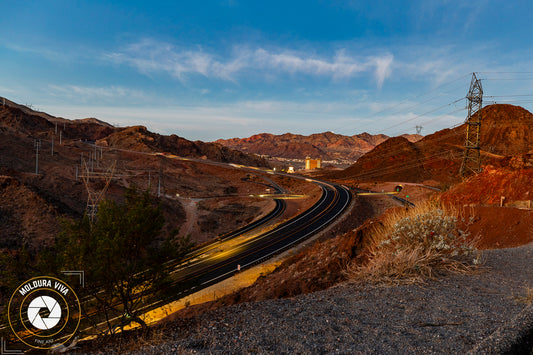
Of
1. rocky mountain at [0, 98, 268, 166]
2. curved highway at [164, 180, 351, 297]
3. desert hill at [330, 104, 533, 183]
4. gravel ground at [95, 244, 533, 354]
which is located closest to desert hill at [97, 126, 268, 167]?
rocky mountain at [0, 98, 268, 166]

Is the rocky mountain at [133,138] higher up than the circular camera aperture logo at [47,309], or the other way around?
the rocky mountain at [133,138]

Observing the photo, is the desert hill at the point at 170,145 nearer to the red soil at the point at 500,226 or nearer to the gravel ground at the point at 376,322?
the red soil at the point at 500,226

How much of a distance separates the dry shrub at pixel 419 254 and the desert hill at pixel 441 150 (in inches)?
3599

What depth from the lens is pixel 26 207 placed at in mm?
40406

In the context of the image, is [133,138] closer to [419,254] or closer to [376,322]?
[419,254]

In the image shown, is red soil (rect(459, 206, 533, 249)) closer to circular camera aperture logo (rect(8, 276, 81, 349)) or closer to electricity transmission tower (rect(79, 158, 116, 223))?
circular camera aperture logo (rect(8, 276, 81, 349))

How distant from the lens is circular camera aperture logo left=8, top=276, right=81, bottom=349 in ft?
25.4

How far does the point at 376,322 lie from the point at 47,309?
362 inches

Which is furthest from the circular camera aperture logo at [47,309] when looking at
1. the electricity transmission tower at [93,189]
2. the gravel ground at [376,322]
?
the electricity transmission tower at [93,189]

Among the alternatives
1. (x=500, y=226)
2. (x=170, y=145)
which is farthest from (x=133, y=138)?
(x=500, y=226)

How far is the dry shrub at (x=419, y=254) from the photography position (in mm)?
7984

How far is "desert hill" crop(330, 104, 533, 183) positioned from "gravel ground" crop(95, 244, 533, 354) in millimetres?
94170

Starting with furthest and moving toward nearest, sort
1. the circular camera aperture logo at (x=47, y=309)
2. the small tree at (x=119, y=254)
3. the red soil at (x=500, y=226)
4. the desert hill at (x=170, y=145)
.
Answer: the desert hill at (x=170, y=145) → the red soil at (x=500, y=226) → the small tree at (x=119, y=254) → the circular camera aperture logo at (x=47, y=309)

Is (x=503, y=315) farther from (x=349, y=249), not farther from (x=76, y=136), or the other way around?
(x=76, y=136)
